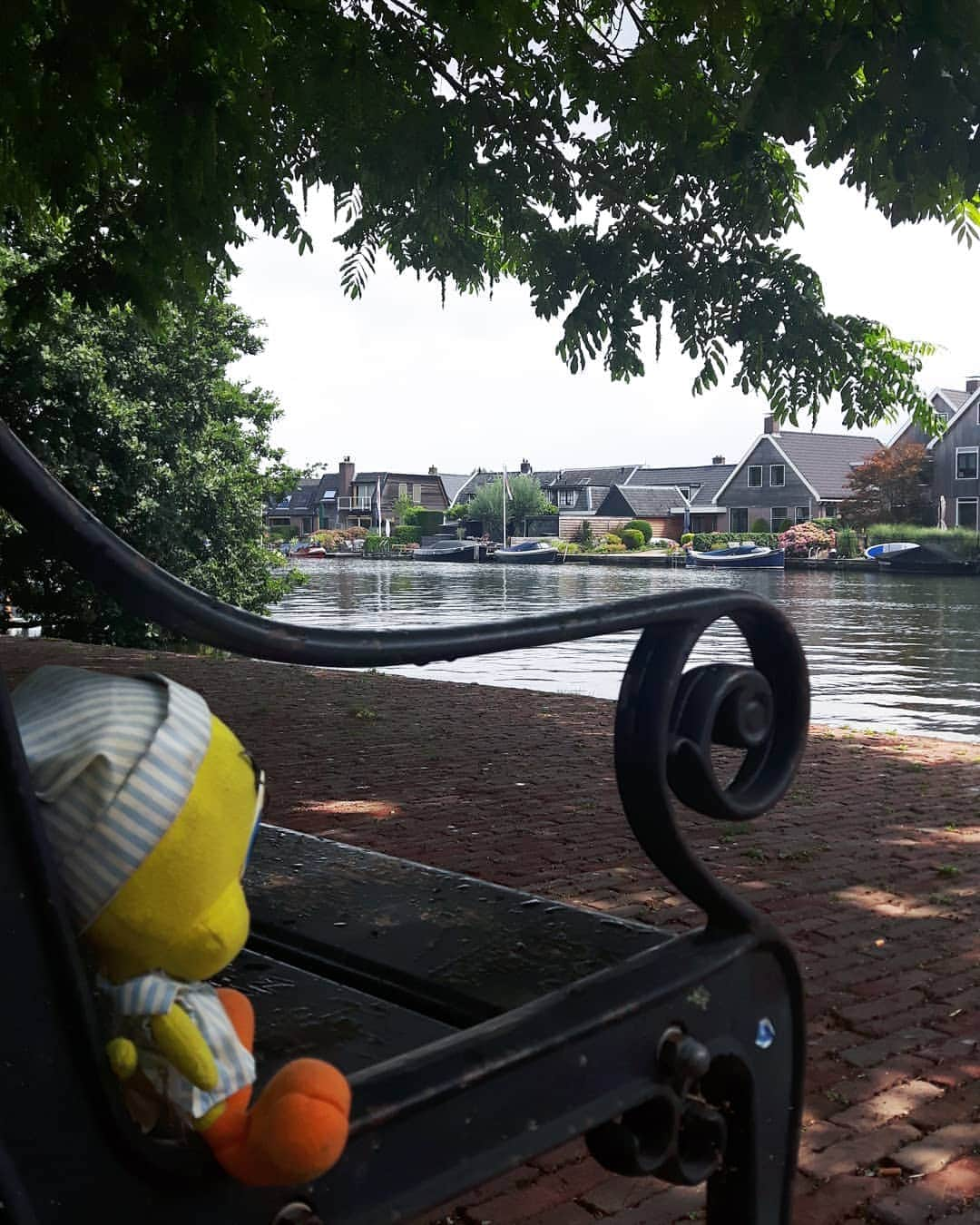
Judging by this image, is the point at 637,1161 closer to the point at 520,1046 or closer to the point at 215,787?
the point at 520,1046

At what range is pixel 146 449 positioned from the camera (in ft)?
64.1

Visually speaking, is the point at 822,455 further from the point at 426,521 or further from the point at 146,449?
the point at 146,449

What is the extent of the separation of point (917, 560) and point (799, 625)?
96.2ft

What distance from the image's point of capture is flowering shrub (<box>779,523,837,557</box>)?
2344 inches

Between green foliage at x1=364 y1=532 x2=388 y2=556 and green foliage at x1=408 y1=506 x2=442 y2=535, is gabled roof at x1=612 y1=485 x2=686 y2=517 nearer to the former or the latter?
green foliage at x1=364 y1=532 x2=388 y2=556

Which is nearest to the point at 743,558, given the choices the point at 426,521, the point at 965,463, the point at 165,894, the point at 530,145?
the point at 965,463

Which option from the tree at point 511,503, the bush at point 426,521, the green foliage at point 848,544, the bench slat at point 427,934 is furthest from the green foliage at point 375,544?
the bench slat at point 427,934

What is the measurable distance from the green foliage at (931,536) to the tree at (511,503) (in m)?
35.2

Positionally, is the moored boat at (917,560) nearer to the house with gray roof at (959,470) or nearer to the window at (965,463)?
the house with gray roof at (959,470)

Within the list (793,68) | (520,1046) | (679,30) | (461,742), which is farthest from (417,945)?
(461,742)

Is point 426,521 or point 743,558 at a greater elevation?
point 426,521

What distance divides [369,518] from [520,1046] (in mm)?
106670

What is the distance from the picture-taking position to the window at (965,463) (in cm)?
5972

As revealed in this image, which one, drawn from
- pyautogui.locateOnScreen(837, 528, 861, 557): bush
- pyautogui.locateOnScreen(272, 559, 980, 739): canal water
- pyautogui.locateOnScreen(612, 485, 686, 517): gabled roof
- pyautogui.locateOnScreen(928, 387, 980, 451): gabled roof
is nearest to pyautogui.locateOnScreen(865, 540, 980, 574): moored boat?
pyautogui.locateOnScreen(272, 559, 980, 739): canal water
